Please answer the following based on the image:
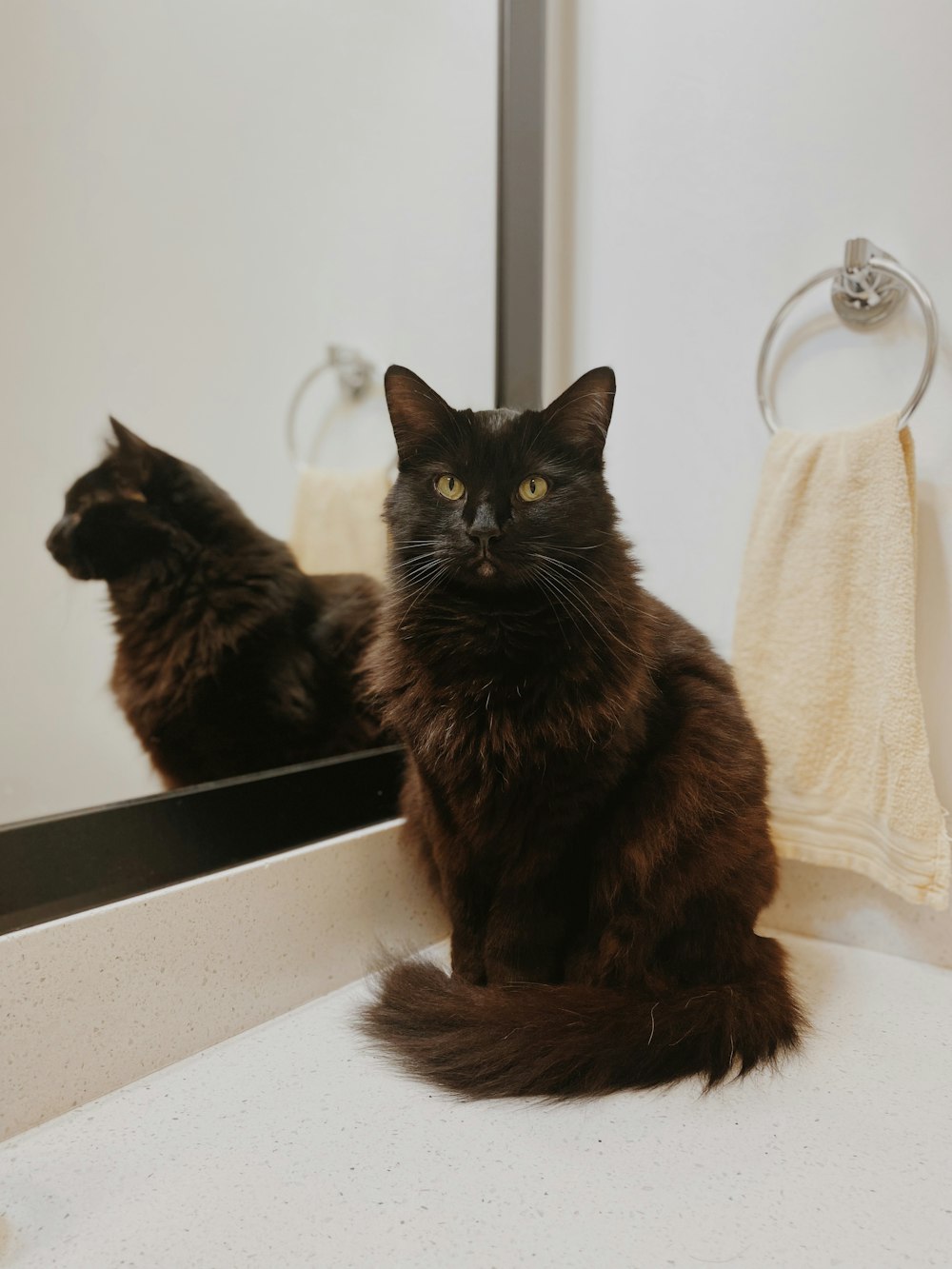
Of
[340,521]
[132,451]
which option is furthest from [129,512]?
[340,521]

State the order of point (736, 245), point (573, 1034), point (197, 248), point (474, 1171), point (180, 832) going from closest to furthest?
1. point (474, 1171)
2. point (573, 1034)
3. point (180, 832)
4. point (197, 248)
5. point (736, 245)

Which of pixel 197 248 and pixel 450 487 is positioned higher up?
pixel 197 248

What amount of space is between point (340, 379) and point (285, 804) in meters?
0.68

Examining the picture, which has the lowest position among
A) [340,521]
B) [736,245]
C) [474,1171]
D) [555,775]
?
[474,1171]

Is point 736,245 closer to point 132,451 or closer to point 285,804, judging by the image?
point 132,451

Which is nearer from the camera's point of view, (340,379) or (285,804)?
(285,804)

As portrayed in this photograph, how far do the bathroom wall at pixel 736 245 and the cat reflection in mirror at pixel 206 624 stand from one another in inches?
20.0

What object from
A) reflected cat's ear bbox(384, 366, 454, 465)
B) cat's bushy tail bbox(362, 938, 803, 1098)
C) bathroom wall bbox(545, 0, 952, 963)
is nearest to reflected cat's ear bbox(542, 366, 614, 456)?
reflected cat's ear bbox(384, 366, 454, 465)

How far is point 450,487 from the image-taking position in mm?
909

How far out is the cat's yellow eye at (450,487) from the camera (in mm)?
902

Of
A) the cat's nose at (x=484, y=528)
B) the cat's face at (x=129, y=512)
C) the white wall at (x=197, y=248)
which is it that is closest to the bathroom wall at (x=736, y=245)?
the white wall at (x=197, y=248)

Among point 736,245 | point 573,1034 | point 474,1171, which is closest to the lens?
point 474,1171

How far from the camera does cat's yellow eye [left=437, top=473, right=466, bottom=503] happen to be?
90 centimetres

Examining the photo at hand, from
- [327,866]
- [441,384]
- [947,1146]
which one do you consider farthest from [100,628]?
[947,1146]
